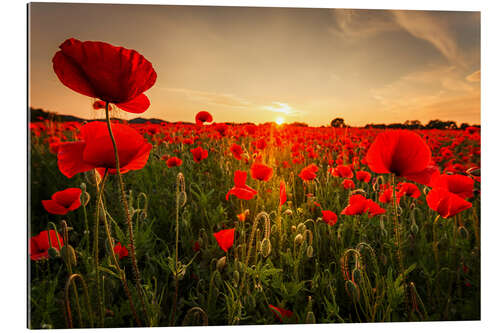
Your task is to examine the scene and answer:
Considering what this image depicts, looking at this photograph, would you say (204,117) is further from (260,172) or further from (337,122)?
(337,122)

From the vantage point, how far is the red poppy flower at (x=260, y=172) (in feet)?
5.92

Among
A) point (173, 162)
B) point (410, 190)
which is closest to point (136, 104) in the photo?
point (173, 162)

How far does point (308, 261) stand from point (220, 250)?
1.65 ft

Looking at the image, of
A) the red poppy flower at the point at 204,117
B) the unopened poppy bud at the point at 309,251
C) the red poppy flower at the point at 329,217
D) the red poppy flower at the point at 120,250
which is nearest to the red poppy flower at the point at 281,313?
the unopened poppy bud at the point at 309,251

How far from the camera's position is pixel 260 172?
180cm

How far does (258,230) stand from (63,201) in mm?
963

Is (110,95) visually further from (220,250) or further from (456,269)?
(456,269)

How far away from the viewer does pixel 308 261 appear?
183 cm

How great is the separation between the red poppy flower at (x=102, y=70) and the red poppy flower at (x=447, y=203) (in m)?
1.51

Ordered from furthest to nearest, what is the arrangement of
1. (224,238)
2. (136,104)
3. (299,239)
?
(299,239)
(224,238)
(136,104)

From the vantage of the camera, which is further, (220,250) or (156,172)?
(156,172)

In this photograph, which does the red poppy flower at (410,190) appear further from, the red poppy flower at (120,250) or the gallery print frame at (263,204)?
the red poppy flower at (120,250)

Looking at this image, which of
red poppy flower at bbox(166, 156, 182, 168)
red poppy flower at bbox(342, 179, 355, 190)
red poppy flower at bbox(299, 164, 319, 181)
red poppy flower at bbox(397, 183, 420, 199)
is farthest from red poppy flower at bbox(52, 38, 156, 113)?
red poppy flower at bbox(397, 183, 420, 199)
